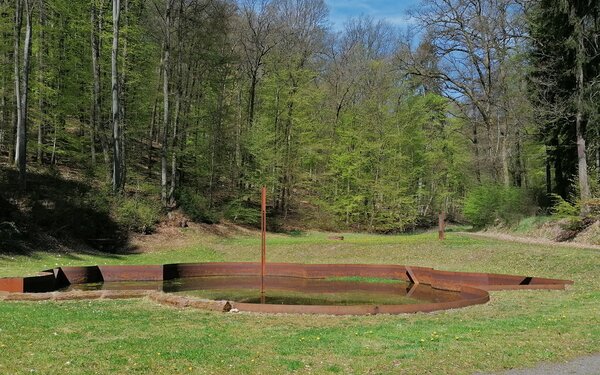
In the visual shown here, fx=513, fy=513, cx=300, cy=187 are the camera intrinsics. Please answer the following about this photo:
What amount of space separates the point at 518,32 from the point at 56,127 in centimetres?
2624

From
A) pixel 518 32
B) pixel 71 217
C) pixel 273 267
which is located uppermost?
pixel 518 32

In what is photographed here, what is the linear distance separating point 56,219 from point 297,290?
12377 millimetres

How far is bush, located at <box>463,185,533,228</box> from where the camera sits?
26125 mm

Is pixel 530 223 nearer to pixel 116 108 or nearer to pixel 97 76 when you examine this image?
pixel 116 108

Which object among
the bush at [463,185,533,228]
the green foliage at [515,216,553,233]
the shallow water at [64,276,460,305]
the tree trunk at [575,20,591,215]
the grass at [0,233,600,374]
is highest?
the tree trunk at [575,20,591,215]

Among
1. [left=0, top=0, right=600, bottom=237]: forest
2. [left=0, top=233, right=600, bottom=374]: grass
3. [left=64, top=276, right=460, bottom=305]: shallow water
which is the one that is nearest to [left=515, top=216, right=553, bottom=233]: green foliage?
[left=0, top=0, right=600, bottom=237]: forest

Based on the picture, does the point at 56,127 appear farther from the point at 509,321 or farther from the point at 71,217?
the point at 509,321

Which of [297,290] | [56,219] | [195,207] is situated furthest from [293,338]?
[195,207]

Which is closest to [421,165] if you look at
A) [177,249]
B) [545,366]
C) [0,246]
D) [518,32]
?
[518,32]

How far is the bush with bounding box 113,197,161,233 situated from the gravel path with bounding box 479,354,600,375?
21387 mm

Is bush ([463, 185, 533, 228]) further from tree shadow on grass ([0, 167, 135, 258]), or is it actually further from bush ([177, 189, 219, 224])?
tree shadow on grass ([0, 167, 135, 258])

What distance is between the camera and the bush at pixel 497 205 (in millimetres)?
26125

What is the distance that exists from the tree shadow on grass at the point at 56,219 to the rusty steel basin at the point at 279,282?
14.3 feet

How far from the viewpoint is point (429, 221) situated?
4128 centimetres
